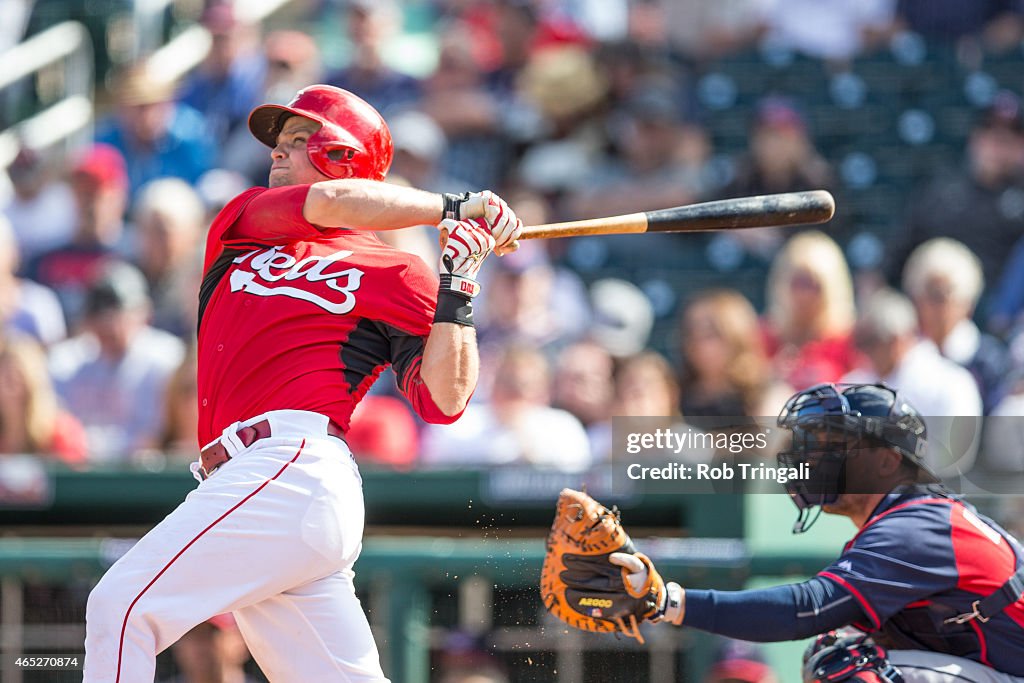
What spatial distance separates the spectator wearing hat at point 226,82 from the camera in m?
8.29

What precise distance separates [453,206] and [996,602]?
148 cm

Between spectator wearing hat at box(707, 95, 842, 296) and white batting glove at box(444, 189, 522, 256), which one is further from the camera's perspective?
spectator wearing hat at box(707, 95, 842, 296)

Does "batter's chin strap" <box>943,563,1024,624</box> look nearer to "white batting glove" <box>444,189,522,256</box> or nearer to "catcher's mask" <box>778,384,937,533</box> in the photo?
"catcher's mask" <box>778,384,937,533</box>

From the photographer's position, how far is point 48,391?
615 centimetres

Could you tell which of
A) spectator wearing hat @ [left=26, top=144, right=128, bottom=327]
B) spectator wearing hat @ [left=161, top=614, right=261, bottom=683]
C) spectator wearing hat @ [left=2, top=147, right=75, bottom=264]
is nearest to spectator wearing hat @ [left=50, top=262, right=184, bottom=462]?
spectator wearing hat @ [left=26, top=144, right=128, bottom=327]

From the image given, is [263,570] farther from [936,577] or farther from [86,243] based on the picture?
[86,243]

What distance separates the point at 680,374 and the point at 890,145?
2.10 metres

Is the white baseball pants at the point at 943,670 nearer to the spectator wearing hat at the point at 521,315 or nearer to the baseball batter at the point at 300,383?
the baseball batter at the point at 300,383

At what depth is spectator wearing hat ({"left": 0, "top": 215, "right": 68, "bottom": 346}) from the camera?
7.09m

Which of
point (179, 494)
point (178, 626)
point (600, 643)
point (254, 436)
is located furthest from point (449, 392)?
point (179, 494)

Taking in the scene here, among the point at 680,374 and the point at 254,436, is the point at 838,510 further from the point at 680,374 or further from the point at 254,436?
the point at 680,374

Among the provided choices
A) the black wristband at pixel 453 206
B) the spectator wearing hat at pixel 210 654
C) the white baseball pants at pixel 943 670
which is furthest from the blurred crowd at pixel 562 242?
the black wristband at pixel 453 206

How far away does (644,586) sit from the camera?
11.0 feet

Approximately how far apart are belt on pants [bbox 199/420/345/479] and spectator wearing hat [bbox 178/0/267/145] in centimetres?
515
